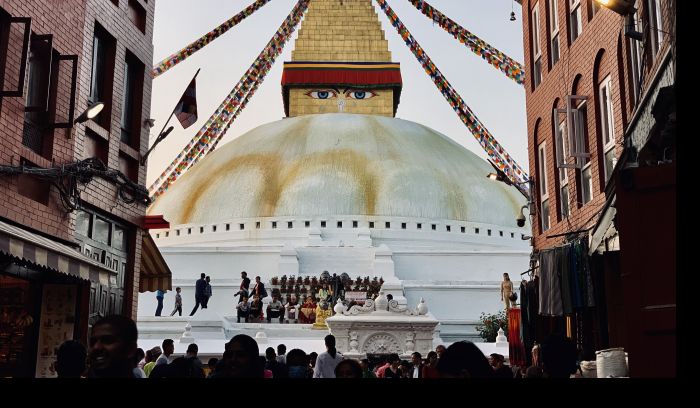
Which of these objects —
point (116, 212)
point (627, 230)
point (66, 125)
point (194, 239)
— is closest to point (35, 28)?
point (66, 125)

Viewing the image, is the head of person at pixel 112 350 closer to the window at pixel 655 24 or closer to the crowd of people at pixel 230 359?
the crowd of people at pixel 230 359

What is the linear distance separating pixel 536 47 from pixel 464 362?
1545 centimetres

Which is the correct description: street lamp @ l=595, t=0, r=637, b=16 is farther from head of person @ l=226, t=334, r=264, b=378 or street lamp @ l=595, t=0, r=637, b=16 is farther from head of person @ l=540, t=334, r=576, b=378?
head of person @ l=226, t=334, r=264, b=378

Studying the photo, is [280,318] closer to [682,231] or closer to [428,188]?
[428,188]

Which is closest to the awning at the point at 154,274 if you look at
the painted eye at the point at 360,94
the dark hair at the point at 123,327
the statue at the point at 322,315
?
the statue at the point at 322,315

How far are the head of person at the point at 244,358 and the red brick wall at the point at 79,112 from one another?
22.0 feet

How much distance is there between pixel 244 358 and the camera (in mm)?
5379

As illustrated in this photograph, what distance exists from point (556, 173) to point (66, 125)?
30.1 feet

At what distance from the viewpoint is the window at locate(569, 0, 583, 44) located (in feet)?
52.7

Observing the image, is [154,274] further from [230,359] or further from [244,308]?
[230,359]

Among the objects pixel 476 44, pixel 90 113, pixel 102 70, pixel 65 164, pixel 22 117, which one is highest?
pixel 476 44

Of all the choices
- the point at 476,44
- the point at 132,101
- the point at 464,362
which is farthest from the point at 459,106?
the point at 464,362

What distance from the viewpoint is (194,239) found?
3994 centimetres

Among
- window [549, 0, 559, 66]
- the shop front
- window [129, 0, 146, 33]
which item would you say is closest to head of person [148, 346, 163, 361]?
the shop front
